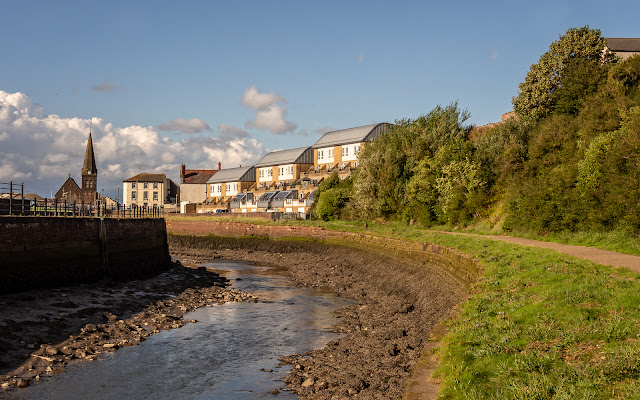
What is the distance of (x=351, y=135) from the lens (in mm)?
96312

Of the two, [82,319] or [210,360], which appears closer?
[210,360]

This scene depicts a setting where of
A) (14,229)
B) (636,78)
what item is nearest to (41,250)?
(14,229)

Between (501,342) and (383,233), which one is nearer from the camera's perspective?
(501,342)

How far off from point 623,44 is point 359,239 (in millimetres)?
43275

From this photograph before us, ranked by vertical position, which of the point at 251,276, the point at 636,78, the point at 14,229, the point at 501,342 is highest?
the point at 636,78

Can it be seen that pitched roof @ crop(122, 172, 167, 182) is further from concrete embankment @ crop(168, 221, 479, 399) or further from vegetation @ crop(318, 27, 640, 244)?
concrete embankment @ crop(168, 221, 479, 399)

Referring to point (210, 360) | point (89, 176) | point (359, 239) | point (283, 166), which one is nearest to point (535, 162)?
point (359, 239)

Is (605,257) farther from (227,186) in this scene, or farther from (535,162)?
(227,186)

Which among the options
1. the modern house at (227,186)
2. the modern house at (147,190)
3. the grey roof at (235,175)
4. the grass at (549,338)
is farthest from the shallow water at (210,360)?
the modern house at (147,190)

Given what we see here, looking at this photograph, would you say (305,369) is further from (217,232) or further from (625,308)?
(217,232)

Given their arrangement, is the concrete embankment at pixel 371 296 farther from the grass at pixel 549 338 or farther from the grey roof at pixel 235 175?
the grey roof at pixel 235 175

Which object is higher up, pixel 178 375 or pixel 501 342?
pixel 501 342

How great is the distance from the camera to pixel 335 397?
1135 cm

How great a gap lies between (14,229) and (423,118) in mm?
41524
